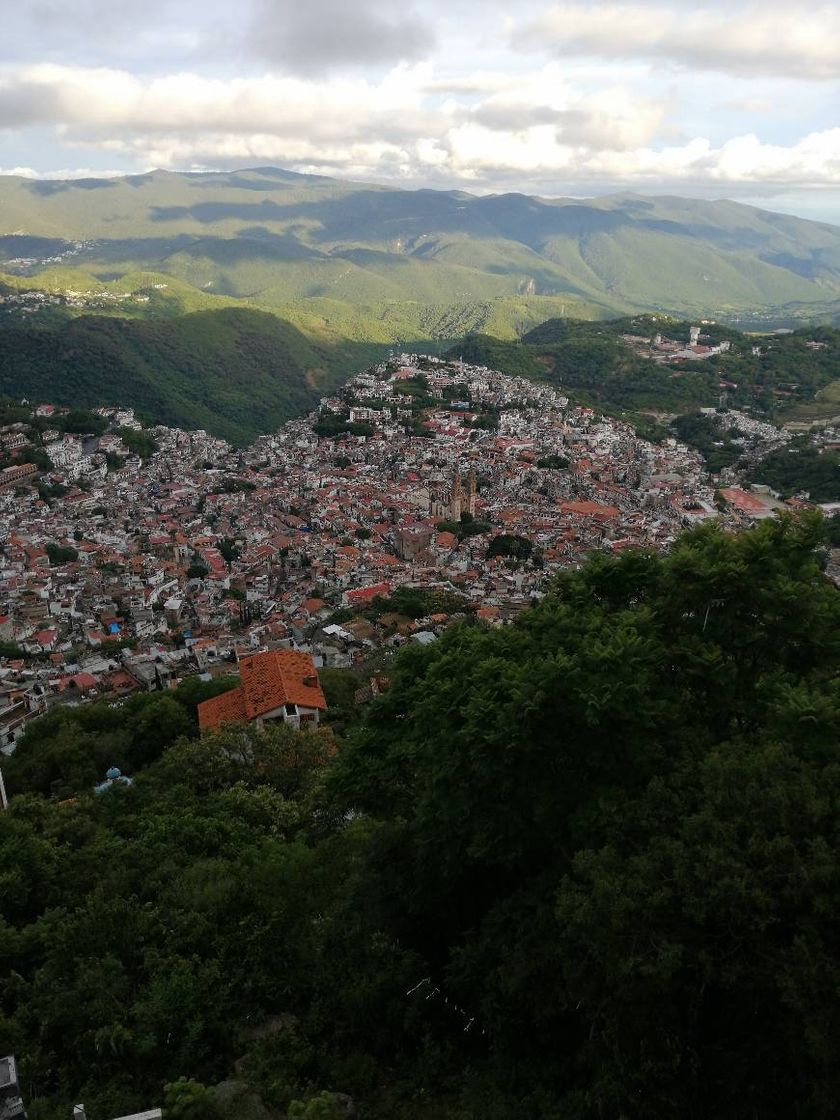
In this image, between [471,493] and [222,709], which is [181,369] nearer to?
[471,493]

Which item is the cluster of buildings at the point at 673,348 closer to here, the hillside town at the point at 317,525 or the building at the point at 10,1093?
the hillside town at the point at 317,525

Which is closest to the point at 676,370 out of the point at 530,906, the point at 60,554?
the point at 60,554

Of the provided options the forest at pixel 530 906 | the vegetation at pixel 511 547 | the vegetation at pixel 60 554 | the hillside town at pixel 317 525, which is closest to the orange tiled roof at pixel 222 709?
the hillside town at pixel 317 525

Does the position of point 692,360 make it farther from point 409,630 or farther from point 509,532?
point 409,630

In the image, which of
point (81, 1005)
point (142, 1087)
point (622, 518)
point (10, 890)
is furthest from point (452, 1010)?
point (622, 518)

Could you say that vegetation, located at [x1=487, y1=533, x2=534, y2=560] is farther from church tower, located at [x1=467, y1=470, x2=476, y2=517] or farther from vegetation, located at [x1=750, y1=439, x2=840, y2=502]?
vegetation, located at [x1=750, y1=439, x2=840, y2=502]

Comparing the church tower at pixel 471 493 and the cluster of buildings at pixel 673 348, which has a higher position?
the cluster of buildings at pixel 673 348
